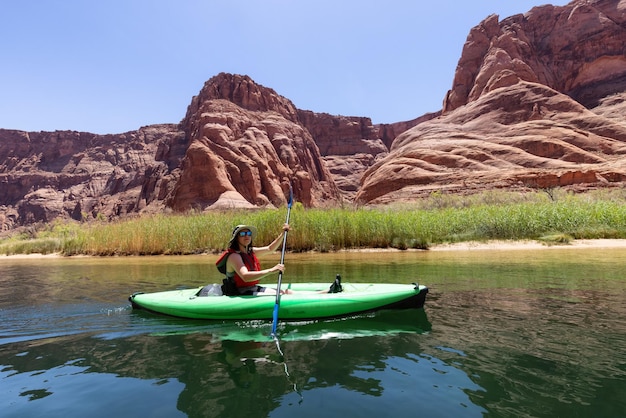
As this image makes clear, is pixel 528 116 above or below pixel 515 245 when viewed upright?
above

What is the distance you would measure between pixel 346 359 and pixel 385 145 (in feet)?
321

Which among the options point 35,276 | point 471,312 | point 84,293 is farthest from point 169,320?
point 35,276

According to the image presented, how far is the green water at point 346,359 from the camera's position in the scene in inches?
106

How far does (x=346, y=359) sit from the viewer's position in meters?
3.56

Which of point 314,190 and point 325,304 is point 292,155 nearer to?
point 314,190

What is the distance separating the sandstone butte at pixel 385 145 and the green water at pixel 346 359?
11.2 meters

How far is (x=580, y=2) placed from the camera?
49.6 m

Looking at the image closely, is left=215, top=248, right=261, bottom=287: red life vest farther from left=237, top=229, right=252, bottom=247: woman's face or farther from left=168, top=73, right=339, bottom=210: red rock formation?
left=168, top=73, right=339, bottom=210: red rock formation

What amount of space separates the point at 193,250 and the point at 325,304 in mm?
10153

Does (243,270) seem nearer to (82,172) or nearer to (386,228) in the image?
(386,228)

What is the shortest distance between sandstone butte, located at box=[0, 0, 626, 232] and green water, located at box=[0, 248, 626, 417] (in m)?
11.2

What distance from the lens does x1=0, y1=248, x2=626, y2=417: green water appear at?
106 inches

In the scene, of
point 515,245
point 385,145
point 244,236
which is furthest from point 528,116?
point 385,145

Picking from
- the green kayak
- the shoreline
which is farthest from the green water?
the shoreline
